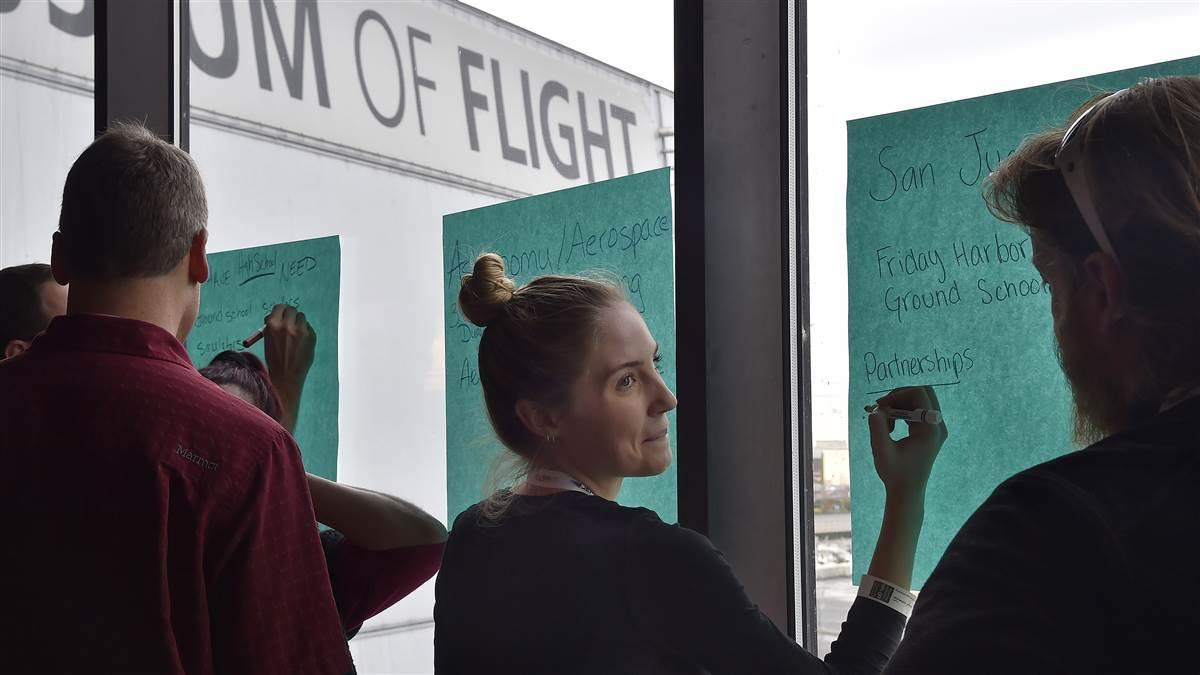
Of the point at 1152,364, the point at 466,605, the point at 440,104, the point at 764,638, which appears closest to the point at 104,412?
the point at 466,605

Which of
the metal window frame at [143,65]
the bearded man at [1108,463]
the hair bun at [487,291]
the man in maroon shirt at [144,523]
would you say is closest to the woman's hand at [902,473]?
the bearded man at [1108,463]

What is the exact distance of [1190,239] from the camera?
594 millimetres

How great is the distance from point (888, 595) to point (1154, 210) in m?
0.48

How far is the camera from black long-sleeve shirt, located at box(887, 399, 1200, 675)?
53 centimetres

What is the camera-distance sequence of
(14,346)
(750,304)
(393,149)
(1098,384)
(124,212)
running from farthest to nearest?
(393,149) < (14,346) < (750,304) < (124,212) < (1098,384)

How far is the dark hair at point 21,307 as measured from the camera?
5.07 feet

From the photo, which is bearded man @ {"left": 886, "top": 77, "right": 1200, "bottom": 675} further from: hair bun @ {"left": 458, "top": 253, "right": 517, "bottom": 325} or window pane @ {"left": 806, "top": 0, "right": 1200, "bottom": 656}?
hair bun @ {"left": 458, "top": 253, "right": 517, "bottom": 325}

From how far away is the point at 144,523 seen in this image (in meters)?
1.03

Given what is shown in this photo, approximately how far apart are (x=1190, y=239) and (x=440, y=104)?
1.32 meters

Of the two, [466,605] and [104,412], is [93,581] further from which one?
[466,605]

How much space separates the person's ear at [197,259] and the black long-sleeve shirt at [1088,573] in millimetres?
936

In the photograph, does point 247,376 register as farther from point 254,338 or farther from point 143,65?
point 143,65

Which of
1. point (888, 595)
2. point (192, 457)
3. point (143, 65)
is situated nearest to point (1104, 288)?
point (888, 595)

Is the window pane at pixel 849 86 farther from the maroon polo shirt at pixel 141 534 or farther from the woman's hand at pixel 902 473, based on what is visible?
the maroon polo shirt at pixel 141 534
